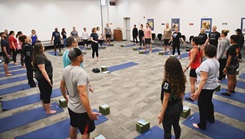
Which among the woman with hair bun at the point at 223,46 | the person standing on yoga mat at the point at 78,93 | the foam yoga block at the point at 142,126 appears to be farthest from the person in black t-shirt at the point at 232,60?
the person standing on yoga mat at the point at 78,93

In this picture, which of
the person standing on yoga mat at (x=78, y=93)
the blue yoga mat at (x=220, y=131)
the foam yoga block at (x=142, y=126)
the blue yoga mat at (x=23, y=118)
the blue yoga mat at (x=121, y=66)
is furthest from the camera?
the blue yoga mat at (x=121, y=66)

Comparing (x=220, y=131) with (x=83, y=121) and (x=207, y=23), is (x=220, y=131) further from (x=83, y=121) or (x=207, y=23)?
(x=207, y=23)

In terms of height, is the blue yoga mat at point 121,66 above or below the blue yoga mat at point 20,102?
above

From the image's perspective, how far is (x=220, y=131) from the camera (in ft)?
10.6

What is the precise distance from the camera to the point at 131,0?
14.8 metres

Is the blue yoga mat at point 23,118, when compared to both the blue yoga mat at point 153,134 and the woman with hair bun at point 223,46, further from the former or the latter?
the woman with hair bun at point 223,46

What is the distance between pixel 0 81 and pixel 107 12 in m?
11.1

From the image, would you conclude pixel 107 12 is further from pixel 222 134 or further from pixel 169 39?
pixel 222 134

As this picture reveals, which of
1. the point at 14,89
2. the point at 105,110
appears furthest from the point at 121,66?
the point at 105,110

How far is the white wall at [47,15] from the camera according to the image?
38.5ft

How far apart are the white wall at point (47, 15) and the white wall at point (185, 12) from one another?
2.37 meters

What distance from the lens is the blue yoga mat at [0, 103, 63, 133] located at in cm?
368

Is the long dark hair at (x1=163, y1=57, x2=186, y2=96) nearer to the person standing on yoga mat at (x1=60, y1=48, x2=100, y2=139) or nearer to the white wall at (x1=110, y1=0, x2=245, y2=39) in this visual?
the person standing on yoga mat at (x1=60, y1=48, x2=100, y2=139)

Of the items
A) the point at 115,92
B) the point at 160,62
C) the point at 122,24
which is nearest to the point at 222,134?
the point at 115,92
